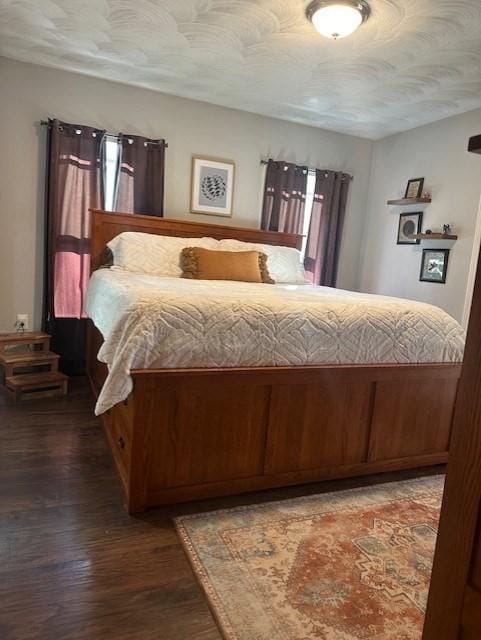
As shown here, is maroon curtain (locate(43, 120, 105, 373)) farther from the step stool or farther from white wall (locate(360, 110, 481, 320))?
white wall (locate(360, 110, 481, 320))

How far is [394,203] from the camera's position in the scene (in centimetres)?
402

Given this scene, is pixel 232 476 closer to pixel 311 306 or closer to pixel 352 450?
pixel 352 450

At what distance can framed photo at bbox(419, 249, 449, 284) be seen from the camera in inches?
142

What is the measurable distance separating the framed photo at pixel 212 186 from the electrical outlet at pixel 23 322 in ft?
5.58

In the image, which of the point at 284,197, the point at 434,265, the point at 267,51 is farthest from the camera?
the point at 284,197

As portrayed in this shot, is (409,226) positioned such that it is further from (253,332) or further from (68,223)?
(68,223)

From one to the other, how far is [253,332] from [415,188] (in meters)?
2.89

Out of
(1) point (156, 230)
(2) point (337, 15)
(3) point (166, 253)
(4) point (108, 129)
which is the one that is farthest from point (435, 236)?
(4) point (108, 129)

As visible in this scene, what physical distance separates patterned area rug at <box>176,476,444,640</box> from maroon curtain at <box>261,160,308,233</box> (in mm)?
2697

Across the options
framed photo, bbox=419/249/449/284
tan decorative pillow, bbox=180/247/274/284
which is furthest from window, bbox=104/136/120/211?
framed photo, bbox=419/249/449/284

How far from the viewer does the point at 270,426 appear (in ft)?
6.31

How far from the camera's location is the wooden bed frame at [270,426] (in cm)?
174

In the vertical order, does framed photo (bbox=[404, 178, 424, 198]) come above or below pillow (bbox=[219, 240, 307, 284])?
above

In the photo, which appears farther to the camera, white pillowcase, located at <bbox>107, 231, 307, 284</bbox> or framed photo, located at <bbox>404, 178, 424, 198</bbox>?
framed photo, located at <bbox>404, 178, 424, 198</bbox>
